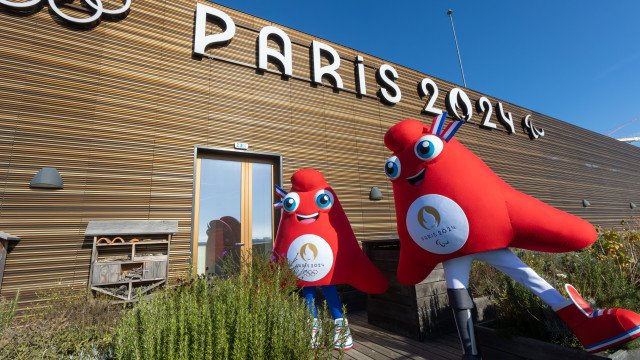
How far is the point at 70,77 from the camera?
4633 mm

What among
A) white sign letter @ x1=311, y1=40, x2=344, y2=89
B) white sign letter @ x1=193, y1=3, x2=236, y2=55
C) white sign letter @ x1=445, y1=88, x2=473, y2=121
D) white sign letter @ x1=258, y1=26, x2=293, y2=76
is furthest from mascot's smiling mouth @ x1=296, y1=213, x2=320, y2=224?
white sign letter @ x1=445, y1=88, x2=473, y2=121

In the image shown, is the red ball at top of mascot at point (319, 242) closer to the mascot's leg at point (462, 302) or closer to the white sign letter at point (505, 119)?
the mascot's leg at point (462, 302)

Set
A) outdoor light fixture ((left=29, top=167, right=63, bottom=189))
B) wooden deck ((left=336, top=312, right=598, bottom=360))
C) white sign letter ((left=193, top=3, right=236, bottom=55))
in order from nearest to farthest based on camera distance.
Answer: wooden deck ((left=336, top=312, right=598, bottom=360)) < outdoor light fixture ((left=29, top=167, right=63, bottom=189)) < white sign letter ((left=193, top=3, right=236, bottom=55))

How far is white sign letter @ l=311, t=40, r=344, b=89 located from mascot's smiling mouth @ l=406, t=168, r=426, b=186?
465cm

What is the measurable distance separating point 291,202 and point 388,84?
5599 mm

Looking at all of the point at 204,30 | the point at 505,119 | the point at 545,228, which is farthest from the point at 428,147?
the point at 505,119

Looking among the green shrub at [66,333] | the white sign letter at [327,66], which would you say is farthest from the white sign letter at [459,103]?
the green shrub at [66,333]

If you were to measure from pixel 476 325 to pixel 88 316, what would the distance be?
4.01m

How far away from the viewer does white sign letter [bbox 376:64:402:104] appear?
7742mm

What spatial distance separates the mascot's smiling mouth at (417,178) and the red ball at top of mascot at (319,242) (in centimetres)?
111

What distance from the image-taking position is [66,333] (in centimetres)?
277

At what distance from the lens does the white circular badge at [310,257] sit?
3267 millimetres

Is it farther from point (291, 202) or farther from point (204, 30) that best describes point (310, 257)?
point (204, 30)

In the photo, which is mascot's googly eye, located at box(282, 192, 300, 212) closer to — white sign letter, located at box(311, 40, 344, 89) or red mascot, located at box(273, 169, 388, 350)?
red mascot, located at box(273, 169, 388, 350)
